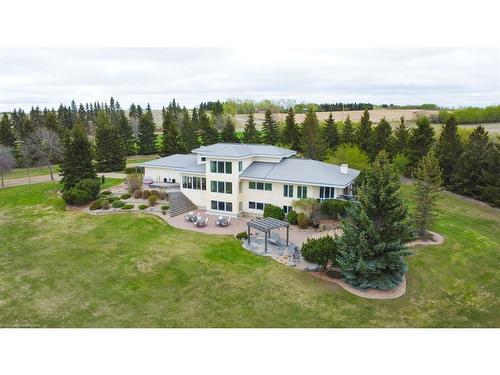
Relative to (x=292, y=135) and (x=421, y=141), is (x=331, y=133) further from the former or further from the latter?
(x=421, y=141)

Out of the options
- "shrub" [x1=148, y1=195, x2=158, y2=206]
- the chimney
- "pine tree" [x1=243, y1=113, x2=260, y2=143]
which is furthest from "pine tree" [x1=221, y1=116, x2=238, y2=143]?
the chimney

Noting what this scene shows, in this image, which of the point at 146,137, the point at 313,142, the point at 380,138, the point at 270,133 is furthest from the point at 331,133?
the point at 146,137

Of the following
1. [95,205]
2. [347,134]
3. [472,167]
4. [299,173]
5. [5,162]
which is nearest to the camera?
[299,173]

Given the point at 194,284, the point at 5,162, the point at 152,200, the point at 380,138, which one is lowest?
the point at 194,284

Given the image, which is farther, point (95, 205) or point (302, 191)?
point (95, 205)

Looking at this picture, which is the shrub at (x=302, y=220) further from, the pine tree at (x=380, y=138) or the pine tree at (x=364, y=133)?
the pine tree at (x=364, y=133)

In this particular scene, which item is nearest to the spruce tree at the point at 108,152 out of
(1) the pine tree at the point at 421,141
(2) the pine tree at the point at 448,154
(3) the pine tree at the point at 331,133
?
(3) the pine tree at the point at 331,133

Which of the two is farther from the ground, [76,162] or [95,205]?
[76,162]
